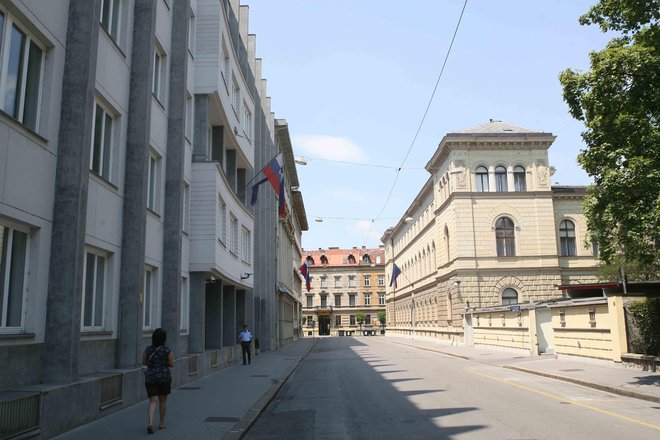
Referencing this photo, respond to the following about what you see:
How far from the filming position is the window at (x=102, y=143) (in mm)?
12508

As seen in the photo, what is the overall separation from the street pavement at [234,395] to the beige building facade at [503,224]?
21147 millimetres

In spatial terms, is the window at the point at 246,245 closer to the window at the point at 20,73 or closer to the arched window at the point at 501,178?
the window at the point at 20,73

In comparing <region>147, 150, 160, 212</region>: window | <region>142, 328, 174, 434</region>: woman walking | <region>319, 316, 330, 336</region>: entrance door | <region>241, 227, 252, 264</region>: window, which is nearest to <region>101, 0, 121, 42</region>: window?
<region>147, 150, 160, 212</region>: window

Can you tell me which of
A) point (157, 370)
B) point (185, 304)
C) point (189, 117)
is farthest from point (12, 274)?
point (189, 117)

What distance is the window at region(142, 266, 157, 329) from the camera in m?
15.9

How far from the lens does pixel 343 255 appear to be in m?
118

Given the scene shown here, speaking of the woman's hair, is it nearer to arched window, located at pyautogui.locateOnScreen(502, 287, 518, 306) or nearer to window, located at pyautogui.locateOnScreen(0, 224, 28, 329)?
window, located at pyautogui.locateOnScreen(0, 224, 28, 329)

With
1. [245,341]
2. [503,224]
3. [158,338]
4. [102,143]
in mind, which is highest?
[503,224]

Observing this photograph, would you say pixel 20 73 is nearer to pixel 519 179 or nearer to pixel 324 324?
pixel 519 179

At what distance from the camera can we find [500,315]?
3478cm

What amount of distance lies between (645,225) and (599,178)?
2.27 m

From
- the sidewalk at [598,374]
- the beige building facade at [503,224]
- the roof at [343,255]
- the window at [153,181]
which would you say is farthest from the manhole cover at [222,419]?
the roof at [343,255]

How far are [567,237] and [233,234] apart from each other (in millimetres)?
33630

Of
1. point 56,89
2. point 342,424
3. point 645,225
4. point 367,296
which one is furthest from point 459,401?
point 367,296
